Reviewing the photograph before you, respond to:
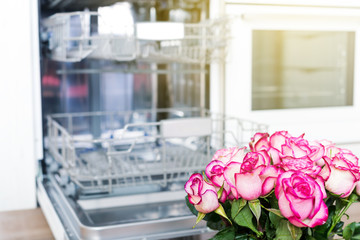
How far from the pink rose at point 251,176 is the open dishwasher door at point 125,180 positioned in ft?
1.36

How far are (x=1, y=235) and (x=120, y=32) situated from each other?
0.60m

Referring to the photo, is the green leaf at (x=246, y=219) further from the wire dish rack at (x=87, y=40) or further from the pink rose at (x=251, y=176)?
the wire dish rack at (x=87, y=40)

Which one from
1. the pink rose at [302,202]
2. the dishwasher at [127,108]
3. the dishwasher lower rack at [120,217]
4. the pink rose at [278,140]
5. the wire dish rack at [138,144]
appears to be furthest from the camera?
the wire dish rack at [138,144]

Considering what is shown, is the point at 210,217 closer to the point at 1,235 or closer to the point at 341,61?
the point at 1,235

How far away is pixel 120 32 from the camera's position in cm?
136

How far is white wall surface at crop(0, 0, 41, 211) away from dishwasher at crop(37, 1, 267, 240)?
37 millimetres

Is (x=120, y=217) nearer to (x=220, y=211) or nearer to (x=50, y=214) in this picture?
(x=50, y=214)

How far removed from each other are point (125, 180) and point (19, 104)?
41cm

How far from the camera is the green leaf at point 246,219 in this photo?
20.6 inches

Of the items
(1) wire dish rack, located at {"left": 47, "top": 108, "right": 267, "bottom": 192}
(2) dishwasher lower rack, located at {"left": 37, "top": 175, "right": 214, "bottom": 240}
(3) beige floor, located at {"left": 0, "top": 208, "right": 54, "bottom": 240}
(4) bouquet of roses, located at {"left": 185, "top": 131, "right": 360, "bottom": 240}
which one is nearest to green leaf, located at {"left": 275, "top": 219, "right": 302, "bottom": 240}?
(4) bouquet of roses, located at {"left": 185, "top": 131, "right": 360, "bottom": 240}

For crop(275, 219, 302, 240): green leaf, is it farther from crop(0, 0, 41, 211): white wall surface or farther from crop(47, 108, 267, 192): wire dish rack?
crop(0, 0, 41, 211): white wall surface

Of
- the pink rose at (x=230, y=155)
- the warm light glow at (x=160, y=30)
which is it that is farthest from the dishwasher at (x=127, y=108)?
the pink rose at (x=230, y=155)

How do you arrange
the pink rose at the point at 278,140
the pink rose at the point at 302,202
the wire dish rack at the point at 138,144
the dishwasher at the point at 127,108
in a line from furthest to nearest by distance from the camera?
1. the wire dish rack at the point at 138,144
2. the dishwasher at the point at 127,108
3. the pink rose at the point at 278,140
4. the pink rose at the point at 302,202

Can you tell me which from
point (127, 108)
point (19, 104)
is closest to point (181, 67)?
point (127, 108)
